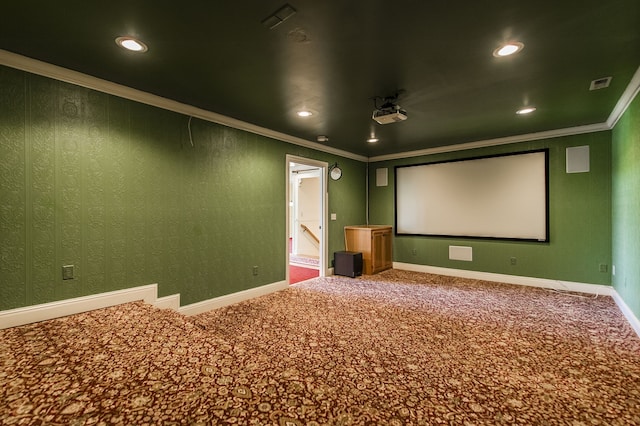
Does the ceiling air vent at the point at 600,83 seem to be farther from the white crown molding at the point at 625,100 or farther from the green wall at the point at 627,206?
the green wall at the point at 627,206

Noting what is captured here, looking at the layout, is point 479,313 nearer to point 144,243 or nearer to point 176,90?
point 144,243

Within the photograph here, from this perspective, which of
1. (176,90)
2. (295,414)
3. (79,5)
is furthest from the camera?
(176,90)

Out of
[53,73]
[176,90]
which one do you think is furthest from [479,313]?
[53,73]

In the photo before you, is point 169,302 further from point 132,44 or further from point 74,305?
point 132,44

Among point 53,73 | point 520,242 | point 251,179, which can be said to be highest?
point 53,73

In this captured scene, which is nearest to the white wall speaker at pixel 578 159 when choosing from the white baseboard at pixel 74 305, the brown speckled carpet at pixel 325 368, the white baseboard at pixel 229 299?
the brown speckled carpet at pixel 325 368

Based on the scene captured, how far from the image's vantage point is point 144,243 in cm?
318

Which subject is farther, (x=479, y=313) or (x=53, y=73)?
(x=479, y=313)

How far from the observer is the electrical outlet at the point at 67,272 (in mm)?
2661

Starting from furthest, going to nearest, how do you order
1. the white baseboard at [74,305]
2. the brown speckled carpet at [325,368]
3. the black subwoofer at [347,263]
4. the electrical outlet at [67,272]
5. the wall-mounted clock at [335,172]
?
the wall-mounted clock at [335,172], the black subwoofer at [347,263], the electrical outlet at [67,272], the white baseboard at [74,305], the brown speckled carpet at [325,368]

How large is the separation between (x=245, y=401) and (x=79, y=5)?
101 inches

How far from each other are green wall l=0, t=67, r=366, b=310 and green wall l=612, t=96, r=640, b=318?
14.4 ft

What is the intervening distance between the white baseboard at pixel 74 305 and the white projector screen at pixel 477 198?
4.94 m

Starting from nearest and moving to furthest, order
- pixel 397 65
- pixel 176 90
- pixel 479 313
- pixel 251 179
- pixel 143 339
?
pixel 143 339, pixel 397 65, pixel 176 90, pixel 479 313, pixel 251 179
